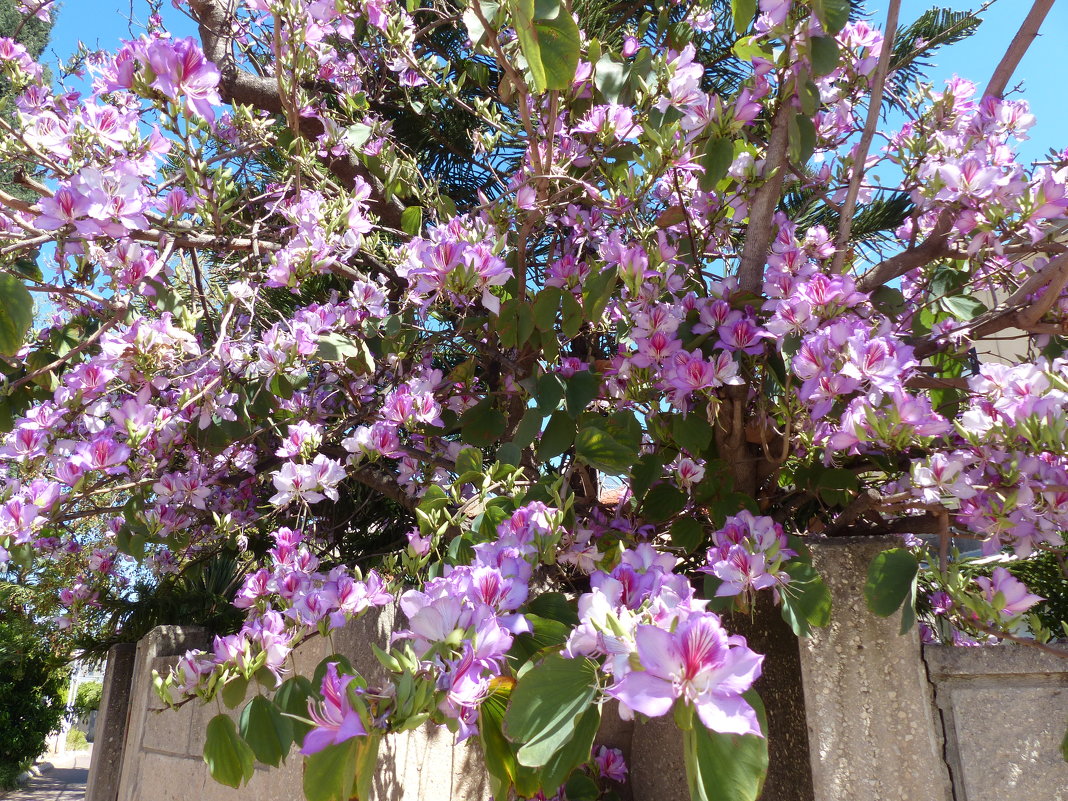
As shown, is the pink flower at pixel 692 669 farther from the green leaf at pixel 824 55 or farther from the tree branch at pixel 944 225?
the tree branch at pixel 944 225

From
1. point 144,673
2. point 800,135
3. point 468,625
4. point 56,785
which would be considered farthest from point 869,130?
point 56,785

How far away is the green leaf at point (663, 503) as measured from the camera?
5.79 feet

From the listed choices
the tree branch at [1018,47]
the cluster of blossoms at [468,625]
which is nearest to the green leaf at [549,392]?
the cluster of blossoms at [468,625]

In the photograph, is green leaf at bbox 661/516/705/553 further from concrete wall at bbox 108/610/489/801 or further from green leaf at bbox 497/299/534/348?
concrete wall at bbox 108/610/489/801

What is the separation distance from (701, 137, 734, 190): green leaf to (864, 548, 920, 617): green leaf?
78 cm

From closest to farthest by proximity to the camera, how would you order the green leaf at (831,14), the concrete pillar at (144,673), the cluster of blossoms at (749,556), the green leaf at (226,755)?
the green leaf at (831,14) < the cluster of blossoms at (749,556) < the green leaf at (226,755) < the concrete pillar at (144,673)

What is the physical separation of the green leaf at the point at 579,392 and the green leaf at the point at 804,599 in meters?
0.59

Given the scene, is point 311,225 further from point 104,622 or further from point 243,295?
point 104,622

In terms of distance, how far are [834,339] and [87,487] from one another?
1758 mm

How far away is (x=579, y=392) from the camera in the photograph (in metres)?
1.74

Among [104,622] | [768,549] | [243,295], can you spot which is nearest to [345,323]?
[243,295]

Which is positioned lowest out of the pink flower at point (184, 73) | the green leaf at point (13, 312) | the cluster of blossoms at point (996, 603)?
the cluster of blossoms at point (996, 603)

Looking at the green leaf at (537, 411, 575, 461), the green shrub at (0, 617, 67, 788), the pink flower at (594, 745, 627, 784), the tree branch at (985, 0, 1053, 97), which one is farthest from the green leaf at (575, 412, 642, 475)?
the green shrub at (0, 617, 67, 788)

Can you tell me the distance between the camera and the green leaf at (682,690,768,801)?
637 millimetres
